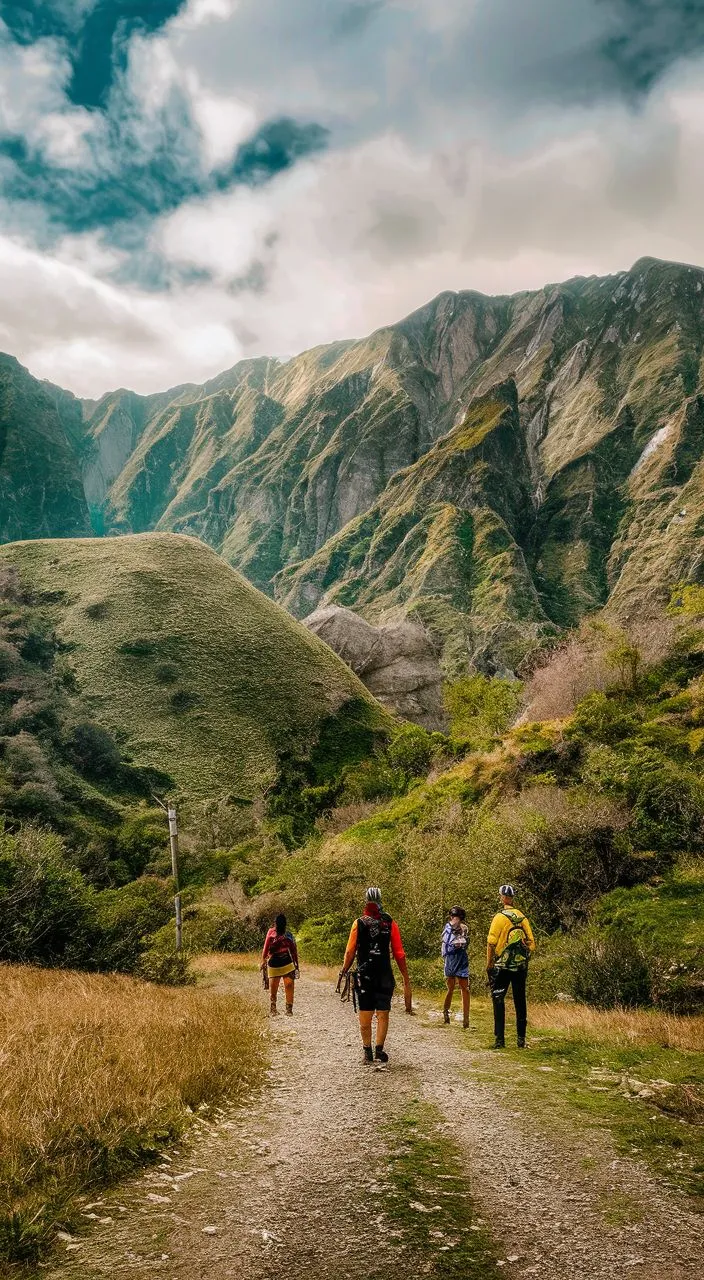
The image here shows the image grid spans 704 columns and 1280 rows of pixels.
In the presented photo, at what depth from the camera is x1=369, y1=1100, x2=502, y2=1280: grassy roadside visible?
4.33 m

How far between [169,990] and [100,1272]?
1341 centimetres

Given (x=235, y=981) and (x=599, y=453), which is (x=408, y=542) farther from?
(x=235, y=981)

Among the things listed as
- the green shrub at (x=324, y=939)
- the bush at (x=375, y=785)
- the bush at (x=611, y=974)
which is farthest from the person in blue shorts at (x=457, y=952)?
the bush at (x=375, y=785)

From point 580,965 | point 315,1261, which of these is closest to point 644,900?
point 580,965

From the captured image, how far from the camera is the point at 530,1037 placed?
38.5ft

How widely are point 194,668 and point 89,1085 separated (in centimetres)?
8893

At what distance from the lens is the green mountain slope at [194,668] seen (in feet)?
273

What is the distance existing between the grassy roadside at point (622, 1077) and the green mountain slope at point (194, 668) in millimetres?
65912

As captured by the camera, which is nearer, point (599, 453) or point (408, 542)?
point (408, 542)

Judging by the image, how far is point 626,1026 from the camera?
436 inches

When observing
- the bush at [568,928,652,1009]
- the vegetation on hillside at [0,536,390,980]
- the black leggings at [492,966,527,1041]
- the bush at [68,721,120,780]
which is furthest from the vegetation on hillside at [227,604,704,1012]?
the bush at [68,721,120,780]

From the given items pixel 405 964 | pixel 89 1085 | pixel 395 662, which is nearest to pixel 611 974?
pixel 405 964

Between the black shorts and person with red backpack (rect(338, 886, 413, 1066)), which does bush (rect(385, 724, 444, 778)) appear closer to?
person with red backpack (rect(338, 886, 413, 1066))

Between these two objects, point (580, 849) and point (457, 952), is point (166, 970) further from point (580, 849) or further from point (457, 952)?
point (580, 849)
